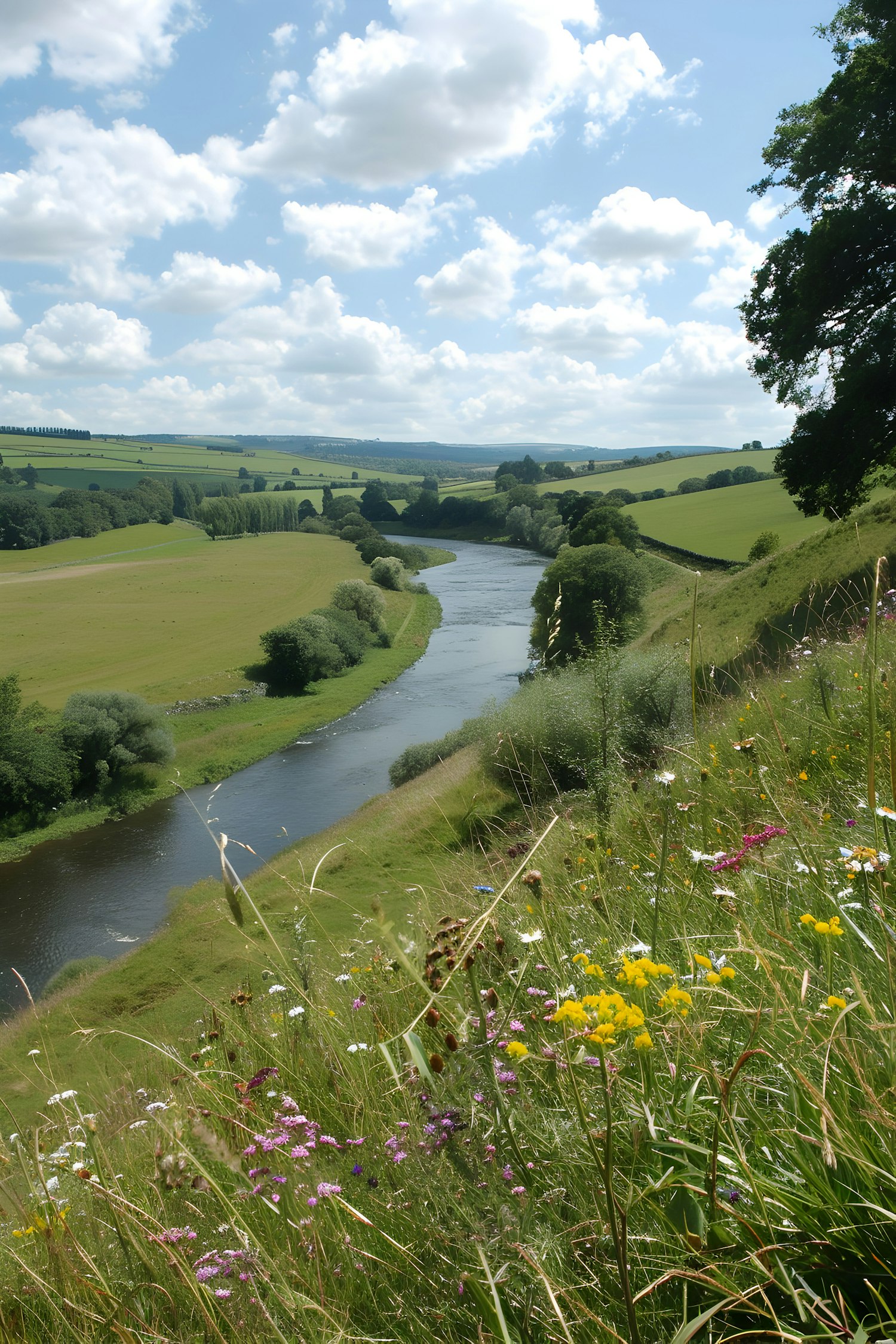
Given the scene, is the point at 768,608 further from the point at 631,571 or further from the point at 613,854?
the point at 613,854

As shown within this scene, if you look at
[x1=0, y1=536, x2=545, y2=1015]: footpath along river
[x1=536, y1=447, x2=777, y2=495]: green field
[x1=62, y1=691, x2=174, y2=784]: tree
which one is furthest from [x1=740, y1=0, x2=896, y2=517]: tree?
[x1=536, y1=447, x2=777, y2=495]: green field

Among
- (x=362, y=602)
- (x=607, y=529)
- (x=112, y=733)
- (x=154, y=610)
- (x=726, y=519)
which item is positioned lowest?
(x=112, y=733)

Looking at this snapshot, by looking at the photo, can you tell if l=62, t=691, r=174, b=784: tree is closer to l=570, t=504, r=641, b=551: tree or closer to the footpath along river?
the footpath along river

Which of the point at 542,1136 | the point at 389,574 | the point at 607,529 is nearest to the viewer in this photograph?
the point at 542,1136

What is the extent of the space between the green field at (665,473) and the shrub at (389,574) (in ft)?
142

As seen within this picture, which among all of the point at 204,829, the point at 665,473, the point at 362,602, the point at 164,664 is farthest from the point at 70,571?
the point at 665,473

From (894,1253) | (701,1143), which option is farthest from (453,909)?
(894,1253)

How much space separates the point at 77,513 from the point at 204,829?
8989 centimetres

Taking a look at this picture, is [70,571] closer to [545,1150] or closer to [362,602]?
[362,602]

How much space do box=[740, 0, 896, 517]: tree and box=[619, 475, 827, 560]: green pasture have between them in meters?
31.7

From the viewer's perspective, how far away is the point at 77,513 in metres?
107

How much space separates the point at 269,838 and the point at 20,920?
8.01 metres

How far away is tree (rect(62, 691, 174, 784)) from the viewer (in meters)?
35.2

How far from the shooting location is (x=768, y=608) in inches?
1026
